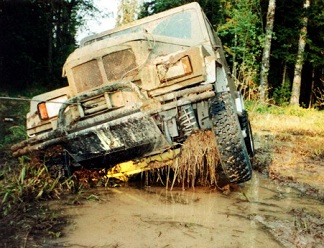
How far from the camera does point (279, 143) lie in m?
6.41

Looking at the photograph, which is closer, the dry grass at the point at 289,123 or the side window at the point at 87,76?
the side window at the point at 87,76

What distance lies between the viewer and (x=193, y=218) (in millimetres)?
2861

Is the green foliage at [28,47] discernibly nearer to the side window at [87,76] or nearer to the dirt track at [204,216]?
the side window at [87,76]

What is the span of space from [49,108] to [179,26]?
1.99 meters

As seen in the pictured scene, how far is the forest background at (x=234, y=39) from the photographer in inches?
508

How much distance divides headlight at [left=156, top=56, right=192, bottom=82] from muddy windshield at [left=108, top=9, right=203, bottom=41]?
1.29 metres

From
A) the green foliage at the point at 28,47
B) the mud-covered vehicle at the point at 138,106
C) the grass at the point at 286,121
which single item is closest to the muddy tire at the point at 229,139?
the mud-covered vehicle at the point at 138,106

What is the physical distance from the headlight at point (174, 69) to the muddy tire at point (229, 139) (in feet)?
1.44

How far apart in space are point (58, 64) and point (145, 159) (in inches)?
572

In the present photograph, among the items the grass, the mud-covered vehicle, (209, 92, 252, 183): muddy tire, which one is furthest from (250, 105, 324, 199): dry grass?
the mud-covered vehicle

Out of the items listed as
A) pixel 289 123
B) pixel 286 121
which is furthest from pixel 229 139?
pixel 286 121

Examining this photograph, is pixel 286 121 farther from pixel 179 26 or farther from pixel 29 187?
pixel 29 187

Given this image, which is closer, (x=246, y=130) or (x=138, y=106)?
(x=138, y=106)

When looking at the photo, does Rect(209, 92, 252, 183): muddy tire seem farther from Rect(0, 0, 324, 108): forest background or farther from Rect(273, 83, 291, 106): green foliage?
Rect(273, 83, 291, 106): green foliage
